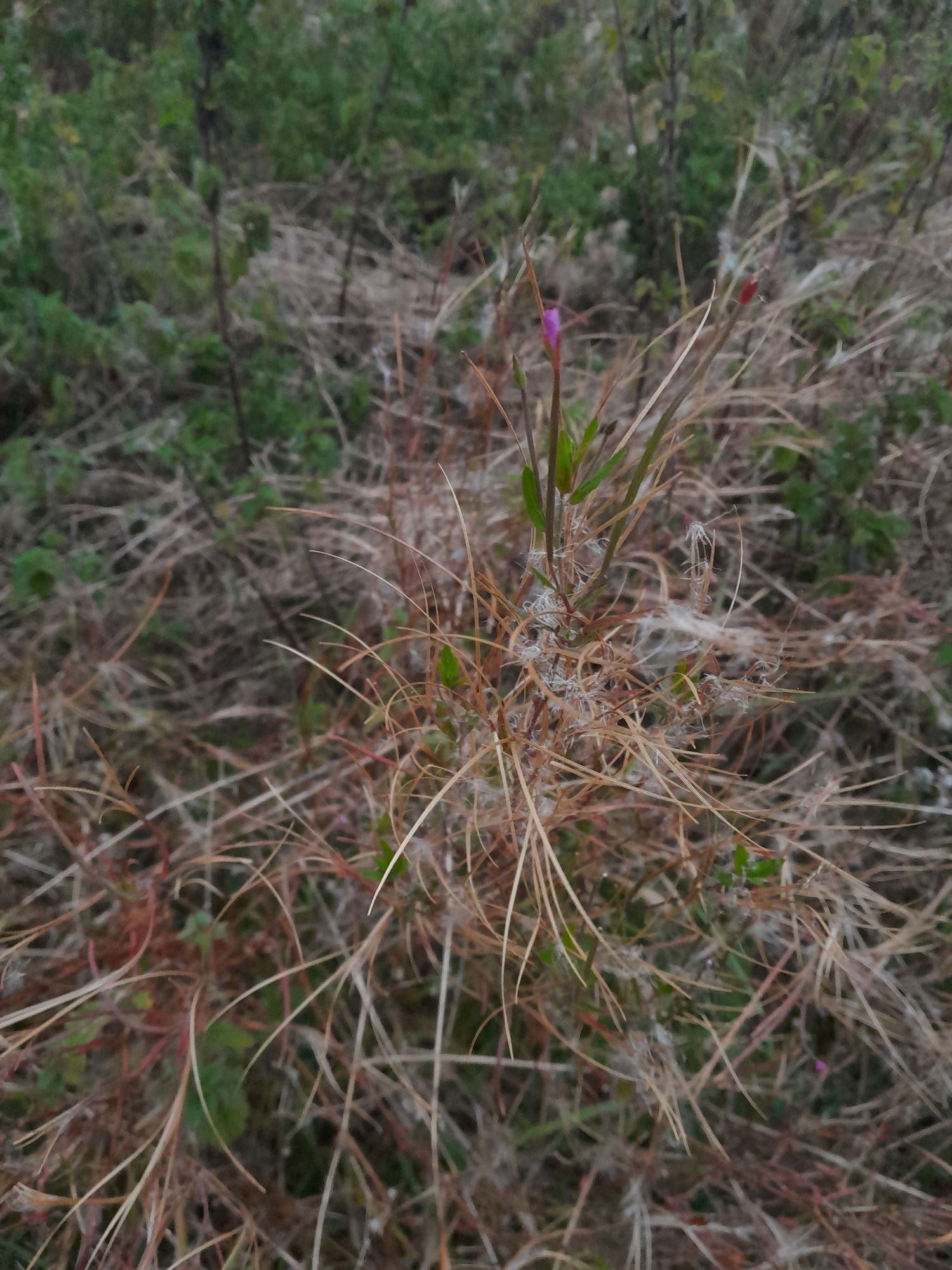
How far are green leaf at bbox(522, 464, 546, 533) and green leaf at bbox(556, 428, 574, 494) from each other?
2cm

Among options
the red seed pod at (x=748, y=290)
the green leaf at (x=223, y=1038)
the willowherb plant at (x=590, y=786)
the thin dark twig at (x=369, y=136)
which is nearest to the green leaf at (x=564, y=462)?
the willowherb plant at (x=590, y=786)

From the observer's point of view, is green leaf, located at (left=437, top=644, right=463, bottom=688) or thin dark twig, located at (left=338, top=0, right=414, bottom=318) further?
thin dark twig, located at (left=338, top=0, right=414, bottom=318)

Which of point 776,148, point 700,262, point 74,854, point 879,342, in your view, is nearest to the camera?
point 74,854

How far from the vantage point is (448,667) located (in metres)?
0.91

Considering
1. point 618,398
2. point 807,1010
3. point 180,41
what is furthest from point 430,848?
point 180,41

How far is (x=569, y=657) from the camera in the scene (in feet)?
2.96

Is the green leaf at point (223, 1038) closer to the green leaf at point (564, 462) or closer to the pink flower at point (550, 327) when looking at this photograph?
the green leaf at point (564, 462)

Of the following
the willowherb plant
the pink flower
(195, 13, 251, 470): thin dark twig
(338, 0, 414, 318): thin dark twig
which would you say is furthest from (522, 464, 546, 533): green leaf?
(338, 0, 414, 318): thin dark twig

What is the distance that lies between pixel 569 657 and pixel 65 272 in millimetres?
1655

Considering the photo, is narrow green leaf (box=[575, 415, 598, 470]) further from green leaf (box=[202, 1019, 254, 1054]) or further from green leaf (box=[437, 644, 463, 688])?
green leaf (box=[202, 1019, 254, 1054])

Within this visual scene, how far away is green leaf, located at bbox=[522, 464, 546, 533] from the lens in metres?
0.80

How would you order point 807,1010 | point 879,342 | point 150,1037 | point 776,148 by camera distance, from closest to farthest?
1. point 150,1037
2. point 807,1010
3. point 879,342
4. point 776,148

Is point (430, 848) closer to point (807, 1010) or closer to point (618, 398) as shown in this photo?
point (807, 1010)

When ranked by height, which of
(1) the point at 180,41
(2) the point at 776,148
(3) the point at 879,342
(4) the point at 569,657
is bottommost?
(4) the point at 569,657
